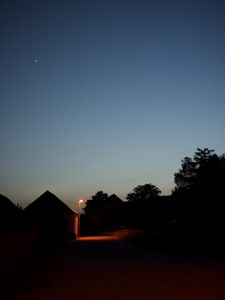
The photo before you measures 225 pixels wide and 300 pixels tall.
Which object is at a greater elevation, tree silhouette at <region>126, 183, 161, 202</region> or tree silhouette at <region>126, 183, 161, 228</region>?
tree silhouette at <region>126, 183, 161, 202</region>

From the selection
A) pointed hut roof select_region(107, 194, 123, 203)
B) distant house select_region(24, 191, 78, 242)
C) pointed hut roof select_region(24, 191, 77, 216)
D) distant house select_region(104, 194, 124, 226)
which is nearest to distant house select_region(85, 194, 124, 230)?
distant house select_region(104, 194, 124, 226)

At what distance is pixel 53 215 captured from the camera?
52.7 metres

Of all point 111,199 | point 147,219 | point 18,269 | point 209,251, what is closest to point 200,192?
point 209,251

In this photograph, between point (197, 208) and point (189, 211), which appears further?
point (189, 211)

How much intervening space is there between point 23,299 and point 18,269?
14.7 feet

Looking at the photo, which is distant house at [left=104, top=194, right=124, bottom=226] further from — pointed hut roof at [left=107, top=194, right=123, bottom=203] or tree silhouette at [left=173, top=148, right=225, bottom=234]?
tree silhouette at [left=173, top=148, right=225, bottom=234]

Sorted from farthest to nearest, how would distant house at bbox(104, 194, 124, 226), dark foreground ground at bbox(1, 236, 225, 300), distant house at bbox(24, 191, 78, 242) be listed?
distant house at bbox(104, 194, 124, 226), distant house at bbox(24, 191, 78, 242), dark foreground ground at bbox(1, 236, 225, 300)

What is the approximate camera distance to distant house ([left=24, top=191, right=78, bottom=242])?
4969 centimetres

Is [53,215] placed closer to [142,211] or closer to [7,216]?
[7,216]

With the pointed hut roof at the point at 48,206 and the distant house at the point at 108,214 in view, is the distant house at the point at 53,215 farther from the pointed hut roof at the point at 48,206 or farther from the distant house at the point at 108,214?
the distant house at the point at 108,214

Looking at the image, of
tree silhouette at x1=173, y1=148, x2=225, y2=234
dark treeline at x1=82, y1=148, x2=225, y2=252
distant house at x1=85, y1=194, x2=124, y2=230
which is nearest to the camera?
dark treeline at x1=82, y1=148, x2=225, y2=252

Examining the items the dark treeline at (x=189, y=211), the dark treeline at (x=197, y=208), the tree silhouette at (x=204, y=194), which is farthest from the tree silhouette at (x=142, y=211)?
the tree silhouette at (x=204, y=194)

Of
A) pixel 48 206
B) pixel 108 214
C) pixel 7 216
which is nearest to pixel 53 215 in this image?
pixel 48 206

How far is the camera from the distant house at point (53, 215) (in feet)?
163
